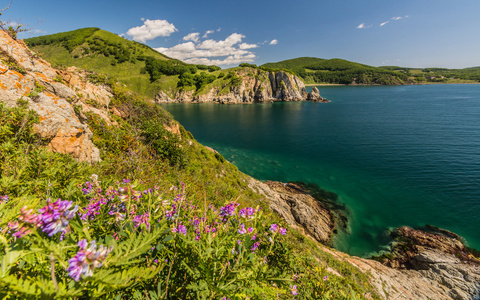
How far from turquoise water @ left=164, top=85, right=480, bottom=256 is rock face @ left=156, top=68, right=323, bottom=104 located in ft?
204

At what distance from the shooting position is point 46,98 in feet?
23.4

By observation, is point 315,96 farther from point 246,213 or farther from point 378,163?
point 246,213

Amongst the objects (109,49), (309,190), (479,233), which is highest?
(109,49)

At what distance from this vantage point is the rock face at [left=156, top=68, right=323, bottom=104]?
375 feet

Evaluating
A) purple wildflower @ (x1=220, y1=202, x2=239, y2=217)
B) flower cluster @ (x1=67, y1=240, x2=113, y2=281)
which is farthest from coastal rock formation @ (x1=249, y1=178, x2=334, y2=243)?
flower cluster @ (x1=67, y1=240, x2=113, y2=281)

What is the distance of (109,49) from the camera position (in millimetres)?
127875

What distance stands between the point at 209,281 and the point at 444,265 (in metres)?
21.4

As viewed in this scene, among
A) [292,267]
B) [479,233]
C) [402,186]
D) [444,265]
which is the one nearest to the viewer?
[292,267]

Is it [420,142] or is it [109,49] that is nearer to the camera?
[420,142]

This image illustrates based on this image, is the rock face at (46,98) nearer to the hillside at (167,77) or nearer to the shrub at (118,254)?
the shrub at (118,254)

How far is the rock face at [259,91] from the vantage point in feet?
375

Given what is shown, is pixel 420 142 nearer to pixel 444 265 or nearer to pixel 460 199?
pixel 460 199

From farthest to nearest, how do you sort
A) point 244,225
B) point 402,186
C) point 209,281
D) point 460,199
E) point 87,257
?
point 402,186
point 460,199
point 244,225
point 209,281
point 87,257

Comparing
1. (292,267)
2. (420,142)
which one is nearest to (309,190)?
(292,267)
